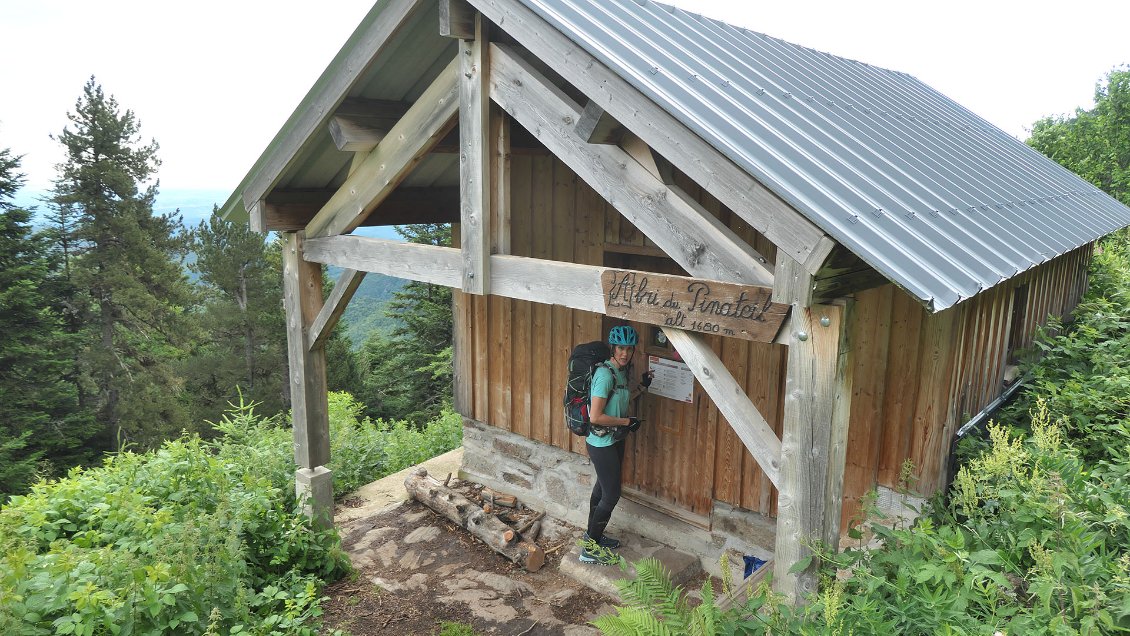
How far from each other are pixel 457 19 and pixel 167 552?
3.74 m

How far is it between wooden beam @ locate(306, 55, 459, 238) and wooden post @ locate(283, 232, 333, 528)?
0.39 m

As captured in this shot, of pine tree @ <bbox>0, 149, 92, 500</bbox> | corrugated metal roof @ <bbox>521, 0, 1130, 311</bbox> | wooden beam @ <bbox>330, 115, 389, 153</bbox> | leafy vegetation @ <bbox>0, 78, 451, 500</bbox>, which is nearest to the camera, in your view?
corrugated metal roof @ <bbox>521, 0, 1130, 311</bbox>

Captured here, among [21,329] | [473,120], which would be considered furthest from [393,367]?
[473,120]

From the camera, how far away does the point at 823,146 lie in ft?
12.1

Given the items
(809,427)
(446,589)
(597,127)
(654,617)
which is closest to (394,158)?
(597,127)

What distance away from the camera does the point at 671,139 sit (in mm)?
3258

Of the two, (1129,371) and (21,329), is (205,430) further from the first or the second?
(1129,371)

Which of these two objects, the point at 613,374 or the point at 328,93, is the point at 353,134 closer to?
the point at 328,93

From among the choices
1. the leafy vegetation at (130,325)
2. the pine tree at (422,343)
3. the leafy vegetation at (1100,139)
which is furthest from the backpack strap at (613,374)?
the leafy vegetation at (1100,139)

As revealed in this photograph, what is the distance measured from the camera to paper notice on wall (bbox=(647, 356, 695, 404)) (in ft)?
19.1

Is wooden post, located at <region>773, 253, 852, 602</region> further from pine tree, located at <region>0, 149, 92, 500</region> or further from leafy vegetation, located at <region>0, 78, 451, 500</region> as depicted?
pine tree, located at <region>0, 149, 92, 500</region>

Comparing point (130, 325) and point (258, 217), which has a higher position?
point (258, 217)

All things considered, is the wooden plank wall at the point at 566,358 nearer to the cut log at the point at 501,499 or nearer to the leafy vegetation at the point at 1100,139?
the cut log at the point at 501,499

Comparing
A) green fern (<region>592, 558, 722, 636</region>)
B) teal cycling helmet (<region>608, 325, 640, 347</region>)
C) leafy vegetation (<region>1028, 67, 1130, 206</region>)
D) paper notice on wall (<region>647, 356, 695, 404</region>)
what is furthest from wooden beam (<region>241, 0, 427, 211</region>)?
leafy vegetation (<region>1028, 67, 1130, 206</region>)
